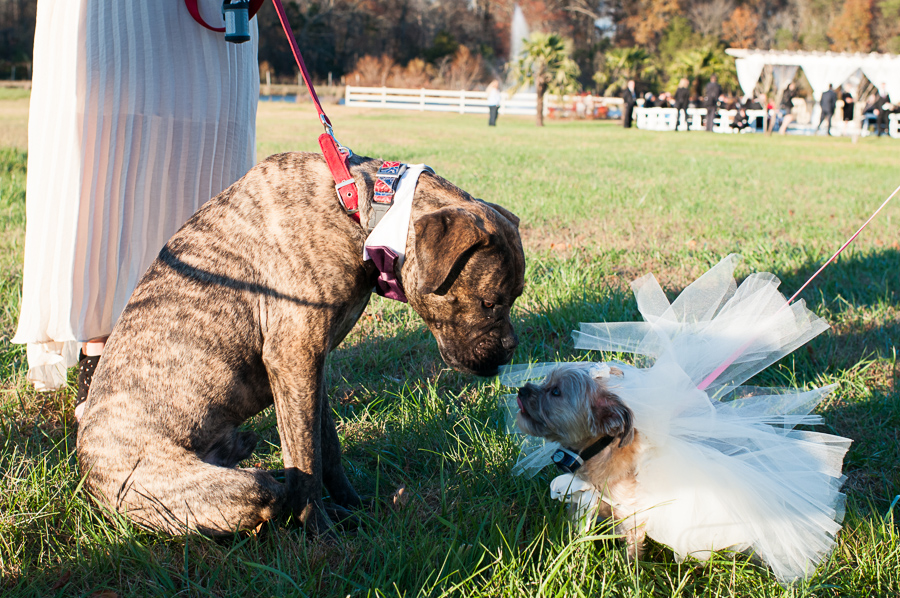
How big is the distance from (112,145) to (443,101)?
43.3m

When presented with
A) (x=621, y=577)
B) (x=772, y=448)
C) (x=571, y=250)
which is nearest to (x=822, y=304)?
(x=571, y=250)

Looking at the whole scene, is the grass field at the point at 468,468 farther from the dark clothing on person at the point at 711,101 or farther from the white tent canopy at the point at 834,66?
the white tent canopy at the point at 834,66

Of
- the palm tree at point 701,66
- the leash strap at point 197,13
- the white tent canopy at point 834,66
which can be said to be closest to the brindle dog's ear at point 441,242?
the leash strap at point 197,13

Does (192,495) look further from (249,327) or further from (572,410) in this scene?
(572,410)

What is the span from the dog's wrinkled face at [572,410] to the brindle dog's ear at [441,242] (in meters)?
0.71

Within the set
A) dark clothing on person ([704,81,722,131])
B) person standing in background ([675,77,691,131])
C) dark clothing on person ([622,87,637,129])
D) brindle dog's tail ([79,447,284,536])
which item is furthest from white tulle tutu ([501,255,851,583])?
person standing in background ([675,77,691,131])

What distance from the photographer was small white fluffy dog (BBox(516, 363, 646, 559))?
2.33m

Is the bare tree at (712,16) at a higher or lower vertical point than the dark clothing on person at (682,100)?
higher

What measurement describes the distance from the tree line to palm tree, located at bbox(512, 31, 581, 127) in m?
13.3

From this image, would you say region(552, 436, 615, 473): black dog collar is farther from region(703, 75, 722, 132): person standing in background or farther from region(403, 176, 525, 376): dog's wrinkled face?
region(703, 75, 722, 132): person standing in background

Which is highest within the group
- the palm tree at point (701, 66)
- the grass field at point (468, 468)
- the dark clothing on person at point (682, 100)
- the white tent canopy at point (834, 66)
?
the palm tree at point (701, 66)

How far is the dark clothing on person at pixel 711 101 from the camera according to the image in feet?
106

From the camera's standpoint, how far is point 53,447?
2762mm

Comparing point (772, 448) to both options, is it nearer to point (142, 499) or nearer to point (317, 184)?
point (317, 184)
